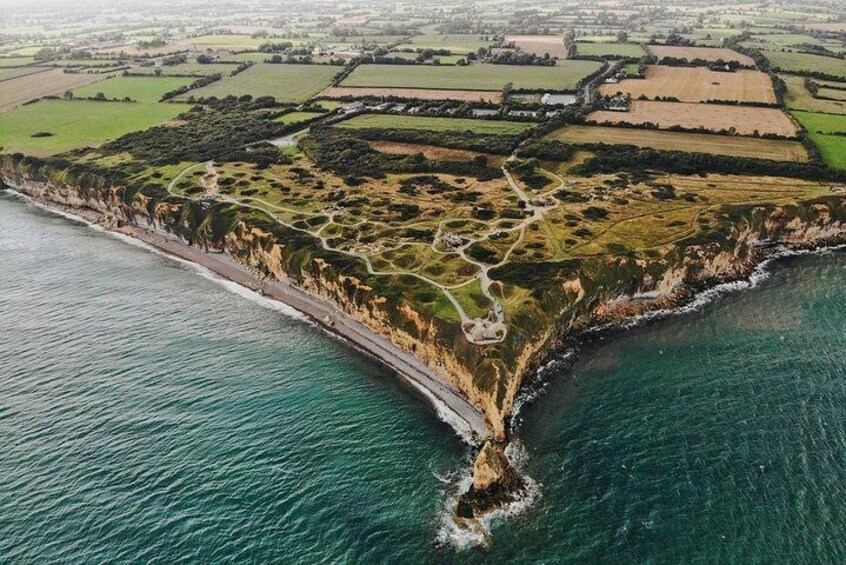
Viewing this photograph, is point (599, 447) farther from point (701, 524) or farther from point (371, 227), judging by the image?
point (371, 227)

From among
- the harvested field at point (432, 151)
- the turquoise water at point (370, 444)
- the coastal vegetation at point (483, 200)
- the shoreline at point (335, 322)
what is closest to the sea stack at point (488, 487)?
the coastal vegetation at point (483, 200)

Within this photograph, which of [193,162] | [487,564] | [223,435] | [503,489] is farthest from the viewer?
[193,162]

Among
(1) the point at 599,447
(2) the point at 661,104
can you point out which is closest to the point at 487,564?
(1) the point at 599,447

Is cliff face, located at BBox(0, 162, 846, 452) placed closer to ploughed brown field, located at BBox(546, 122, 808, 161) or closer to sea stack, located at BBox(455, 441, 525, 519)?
sea stack, located at BBox(455, 441, 525, 519)

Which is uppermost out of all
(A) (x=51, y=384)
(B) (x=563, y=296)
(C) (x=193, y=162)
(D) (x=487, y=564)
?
(C) (x=193, y=162)

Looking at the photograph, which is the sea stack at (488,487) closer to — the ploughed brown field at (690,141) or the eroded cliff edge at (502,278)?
the eroded cliff edge at (502,278)

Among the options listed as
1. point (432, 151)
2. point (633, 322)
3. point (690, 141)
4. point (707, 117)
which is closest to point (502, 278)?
point (633, 322)
